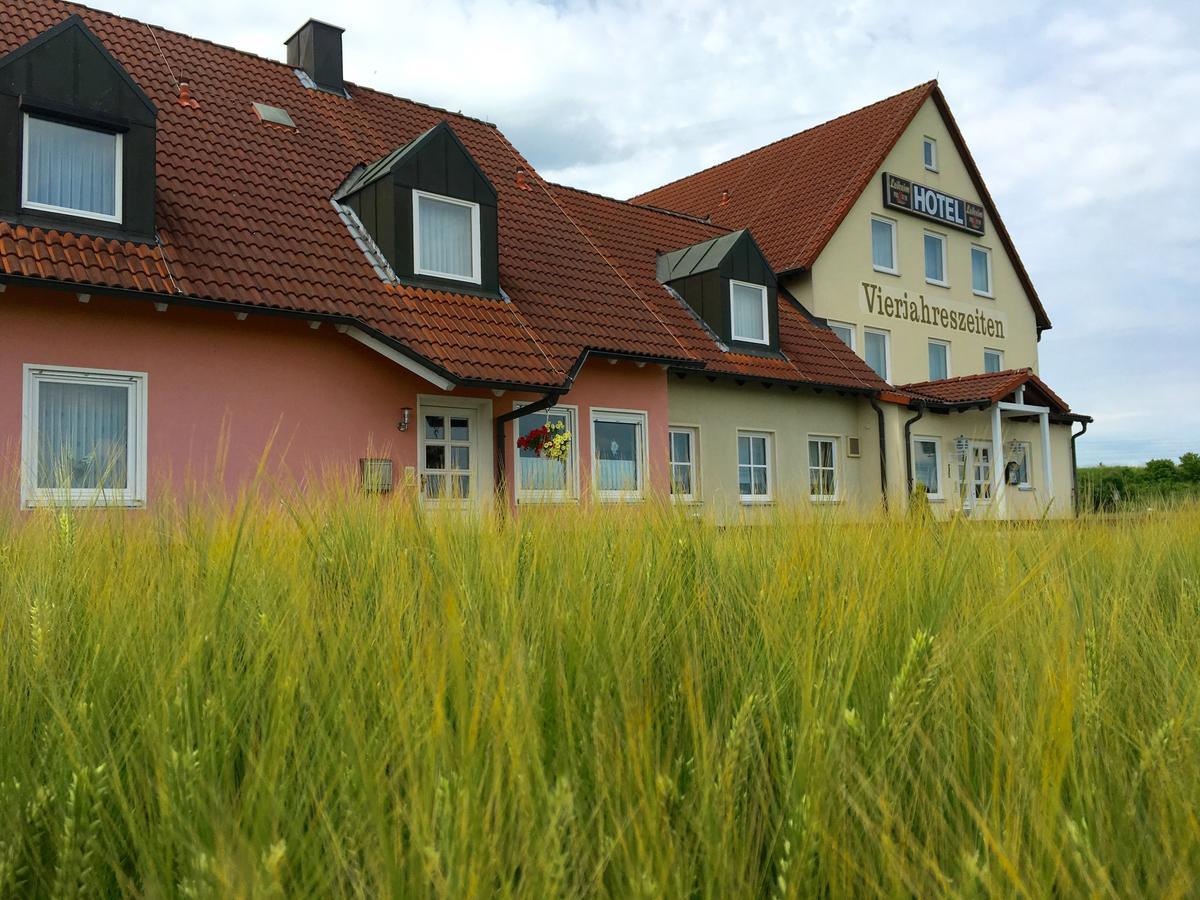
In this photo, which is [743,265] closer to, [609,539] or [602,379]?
[602,379]

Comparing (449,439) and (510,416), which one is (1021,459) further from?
(449,439)

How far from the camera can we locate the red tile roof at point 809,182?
70.9 ft

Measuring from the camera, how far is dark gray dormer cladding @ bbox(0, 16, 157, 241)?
9.80 meters

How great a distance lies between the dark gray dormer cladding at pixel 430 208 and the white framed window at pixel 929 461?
36.9 ft

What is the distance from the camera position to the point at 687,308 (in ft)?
58.4

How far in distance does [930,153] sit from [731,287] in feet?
33.7

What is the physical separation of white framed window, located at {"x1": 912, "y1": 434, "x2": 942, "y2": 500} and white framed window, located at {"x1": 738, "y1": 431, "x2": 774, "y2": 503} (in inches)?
176

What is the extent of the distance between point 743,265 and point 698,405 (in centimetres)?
299

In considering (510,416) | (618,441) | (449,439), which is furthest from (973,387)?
(449,439)

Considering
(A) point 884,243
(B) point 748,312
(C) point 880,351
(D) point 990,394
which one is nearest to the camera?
(B) point 748,312

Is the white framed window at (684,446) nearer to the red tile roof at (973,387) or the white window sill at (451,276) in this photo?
the white window sill at (451,276)

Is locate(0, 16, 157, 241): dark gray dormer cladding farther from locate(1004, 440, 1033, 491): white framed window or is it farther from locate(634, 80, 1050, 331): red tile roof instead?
locate(1004, 440, 1033, 491): white framed window

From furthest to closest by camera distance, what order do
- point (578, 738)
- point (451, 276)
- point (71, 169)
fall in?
point (451, 276), point (71, 169), point (578, 738)

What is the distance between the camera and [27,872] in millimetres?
1362
